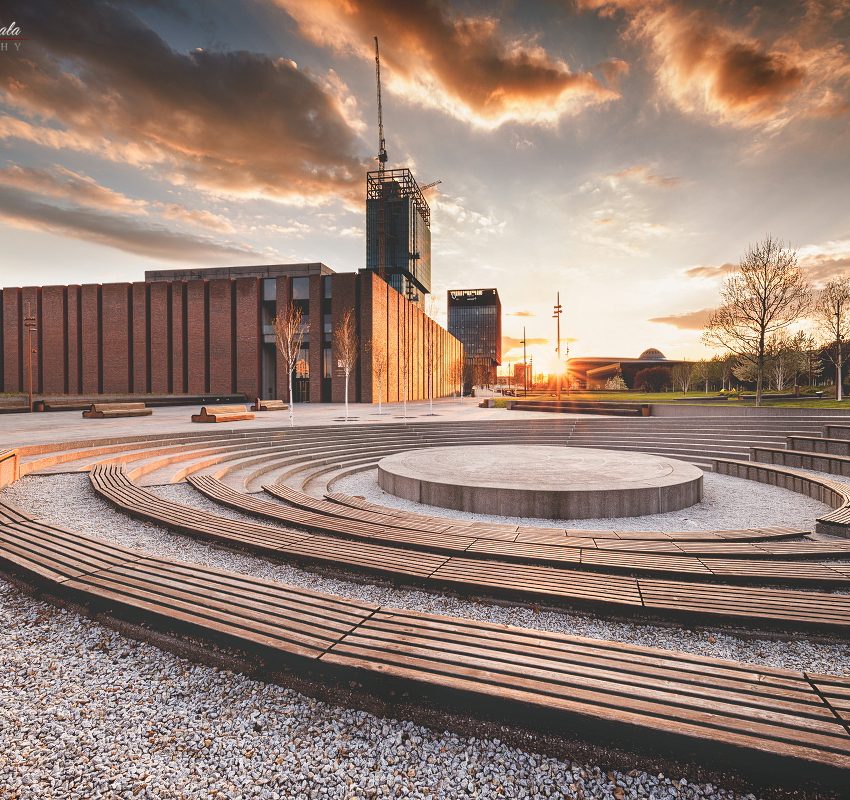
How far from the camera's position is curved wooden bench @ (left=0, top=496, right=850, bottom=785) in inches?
83.7

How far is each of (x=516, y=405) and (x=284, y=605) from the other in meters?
27.6

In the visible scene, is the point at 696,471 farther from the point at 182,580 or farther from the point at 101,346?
the point at 101,346

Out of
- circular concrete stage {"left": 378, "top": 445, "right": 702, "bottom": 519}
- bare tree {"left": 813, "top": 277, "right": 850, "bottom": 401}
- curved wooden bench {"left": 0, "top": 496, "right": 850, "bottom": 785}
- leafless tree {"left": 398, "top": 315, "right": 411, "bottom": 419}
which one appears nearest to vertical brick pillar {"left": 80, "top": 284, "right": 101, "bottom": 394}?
leafless tree {"left": 398, "top": 315, "right": 411, "bottom": 419}

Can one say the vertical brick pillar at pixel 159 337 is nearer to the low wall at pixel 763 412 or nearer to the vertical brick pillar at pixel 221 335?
the vertical brick pillar at pixel 221 335

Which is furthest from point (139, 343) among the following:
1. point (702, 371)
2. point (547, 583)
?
point (702, 371)

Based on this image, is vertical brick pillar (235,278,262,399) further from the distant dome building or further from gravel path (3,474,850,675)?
the distant dome building

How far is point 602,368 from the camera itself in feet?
363

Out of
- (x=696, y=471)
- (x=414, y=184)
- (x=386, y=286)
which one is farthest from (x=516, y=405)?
(x=414, y=184)

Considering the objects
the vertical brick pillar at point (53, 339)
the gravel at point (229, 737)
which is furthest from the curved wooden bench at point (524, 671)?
the vertical brick pillar at point (53, 339)

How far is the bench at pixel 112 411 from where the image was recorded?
2266cm

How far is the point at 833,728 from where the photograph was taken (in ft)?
6.98

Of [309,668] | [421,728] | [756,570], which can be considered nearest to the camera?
[421,728]

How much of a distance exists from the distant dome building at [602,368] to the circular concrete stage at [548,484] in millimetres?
88434

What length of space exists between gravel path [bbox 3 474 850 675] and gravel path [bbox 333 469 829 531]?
446 cm
